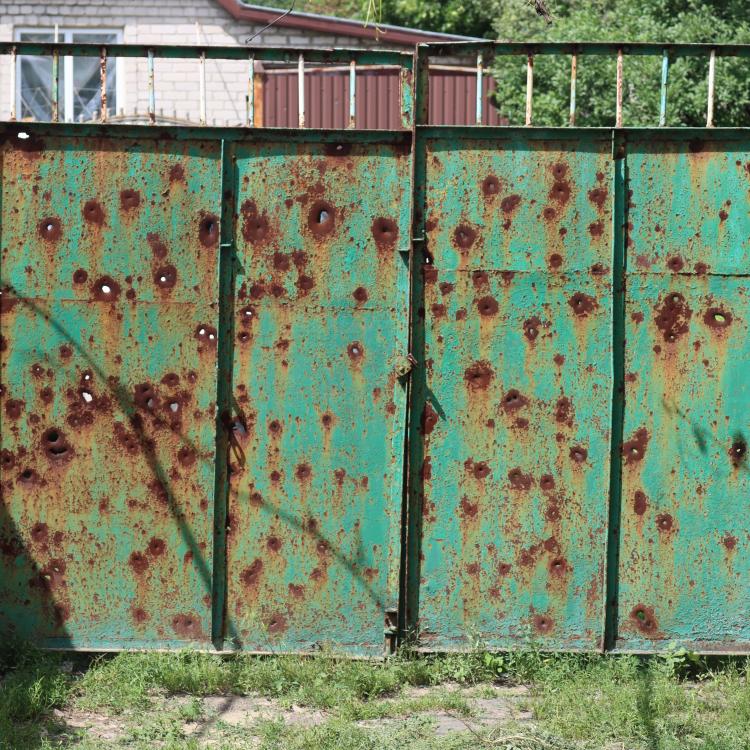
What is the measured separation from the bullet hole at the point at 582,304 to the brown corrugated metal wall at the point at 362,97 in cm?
809

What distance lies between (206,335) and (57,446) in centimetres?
91

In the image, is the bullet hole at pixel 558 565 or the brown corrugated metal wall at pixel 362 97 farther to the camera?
the brown corrugated metal wall at pixel 362 97

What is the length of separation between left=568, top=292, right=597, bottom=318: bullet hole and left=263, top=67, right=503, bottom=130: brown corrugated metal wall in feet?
26.5

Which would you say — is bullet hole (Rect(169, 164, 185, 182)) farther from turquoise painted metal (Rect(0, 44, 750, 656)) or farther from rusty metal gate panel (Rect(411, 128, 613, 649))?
rusty metal gate panel (Rect(411, 128, 613, 649))

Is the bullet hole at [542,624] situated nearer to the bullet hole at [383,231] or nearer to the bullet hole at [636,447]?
the bullet hole at [636,447]

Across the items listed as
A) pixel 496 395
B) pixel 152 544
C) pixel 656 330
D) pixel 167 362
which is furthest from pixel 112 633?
pixel 656 330

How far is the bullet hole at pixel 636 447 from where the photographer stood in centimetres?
504

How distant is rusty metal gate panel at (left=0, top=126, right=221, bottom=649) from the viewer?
4996 millimetres

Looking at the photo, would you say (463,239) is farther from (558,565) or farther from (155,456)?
(155,456)

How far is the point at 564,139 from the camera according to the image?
197 inches

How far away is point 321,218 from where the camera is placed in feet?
16.5

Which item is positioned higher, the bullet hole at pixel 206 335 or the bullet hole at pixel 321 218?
the bullet hole at pixel 321 218

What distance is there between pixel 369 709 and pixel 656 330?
7.37 feet

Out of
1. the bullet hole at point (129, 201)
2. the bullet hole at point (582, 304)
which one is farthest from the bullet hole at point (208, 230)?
the bullet hole at point (582, 304)
